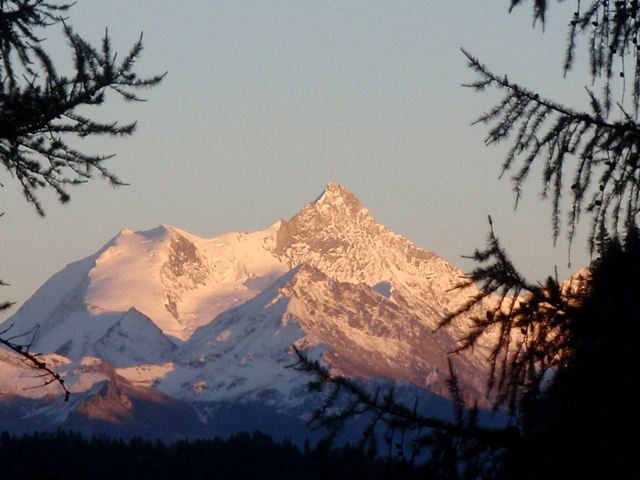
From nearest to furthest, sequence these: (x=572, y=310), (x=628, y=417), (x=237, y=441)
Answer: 1. (x=628, y=417)
2. (x=572, y=310)
3. (x=237, y=441)

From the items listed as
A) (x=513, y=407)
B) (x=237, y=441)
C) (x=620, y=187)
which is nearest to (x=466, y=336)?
(x=513, y=407)

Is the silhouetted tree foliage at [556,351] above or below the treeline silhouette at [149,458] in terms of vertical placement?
below

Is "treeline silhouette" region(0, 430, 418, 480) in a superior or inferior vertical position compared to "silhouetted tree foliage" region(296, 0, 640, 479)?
superior

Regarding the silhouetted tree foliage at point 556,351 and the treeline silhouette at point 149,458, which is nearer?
the silhouetted tree foliage at point 556,351

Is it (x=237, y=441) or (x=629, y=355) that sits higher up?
(x=237, y=441)

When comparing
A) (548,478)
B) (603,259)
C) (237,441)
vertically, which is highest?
(237,441)

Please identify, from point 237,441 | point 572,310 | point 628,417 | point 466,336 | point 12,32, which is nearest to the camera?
point 628,417

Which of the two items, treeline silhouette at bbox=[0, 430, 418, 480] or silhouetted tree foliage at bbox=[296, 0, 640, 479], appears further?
treeline silhouette at bbox=[0, 430, 418, 480]

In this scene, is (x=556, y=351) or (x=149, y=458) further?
(x=149, y=458)

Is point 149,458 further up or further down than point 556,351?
further up

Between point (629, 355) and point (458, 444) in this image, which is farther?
point (458, 444)

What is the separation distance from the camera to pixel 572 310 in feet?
24.7

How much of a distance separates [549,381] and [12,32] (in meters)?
6.29

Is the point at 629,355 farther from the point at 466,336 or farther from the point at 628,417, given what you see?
the point at 466,336
